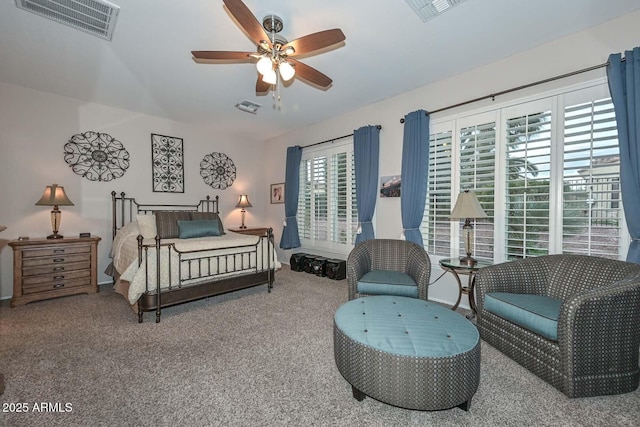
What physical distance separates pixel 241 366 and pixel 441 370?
1482mm

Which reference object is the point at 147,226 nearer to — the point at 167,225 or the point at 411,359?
the point at 167,225

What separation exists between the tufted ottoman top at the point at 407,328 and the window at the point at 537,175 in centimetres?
164

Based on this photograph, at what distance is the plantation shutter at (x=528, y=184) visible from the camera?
284 cm

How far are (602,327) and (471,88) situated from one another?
2.80 meters

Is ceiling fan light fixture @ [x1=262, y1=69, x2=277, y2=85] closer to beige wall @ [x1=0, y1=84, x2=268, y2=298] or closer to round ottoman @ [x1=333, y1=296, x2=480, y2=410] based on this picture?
round ottoman @ [x1=333, y1=296, x2=480, y2=410]

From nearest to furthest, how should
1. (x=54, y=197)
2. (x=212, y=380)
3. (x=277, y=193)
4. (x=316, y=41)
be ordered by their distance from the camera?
1. (x=212, y=380)
2. (x=316, y=41)
3. (x=54, y=197)
4. (x=277, y=193)

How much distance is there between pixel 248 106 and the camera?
4.50 meters

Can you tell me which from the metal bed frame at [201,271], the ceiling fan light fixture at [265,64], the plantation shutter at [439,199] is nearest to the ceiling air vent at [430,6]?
the ceiling fan light fixture at [265,64]

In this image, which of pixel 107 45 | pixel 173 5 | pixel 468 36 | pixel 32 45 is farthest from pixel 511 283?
pixel 32 45

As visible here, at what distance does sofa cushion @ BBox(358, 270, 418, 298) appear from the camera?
9.08 feet

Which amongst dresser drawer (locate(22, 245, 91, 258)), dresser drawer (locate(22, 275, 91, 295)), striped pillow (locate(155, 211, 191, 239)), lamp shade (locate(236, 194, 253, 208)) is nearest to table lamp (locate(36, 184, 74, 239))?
dresser drawer (locate(22, 245, 91, 258))

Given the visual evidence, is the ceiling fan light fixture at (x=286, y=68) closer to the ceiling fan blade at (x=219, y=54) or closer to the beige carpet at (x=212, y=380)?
the ceiling fan blade at (x=219, y=54)

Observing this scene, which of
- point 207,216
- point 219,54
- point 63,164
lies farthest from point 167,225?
point 219,54

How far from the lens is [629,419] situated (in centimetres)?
159
